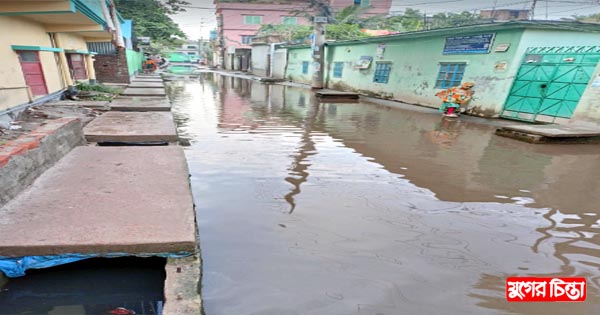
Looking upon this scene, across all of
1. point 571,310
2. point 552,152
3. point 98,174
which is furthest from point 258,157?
point 552,152

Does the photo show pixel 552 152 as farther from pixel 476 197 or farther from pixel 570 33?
pixel 570 33

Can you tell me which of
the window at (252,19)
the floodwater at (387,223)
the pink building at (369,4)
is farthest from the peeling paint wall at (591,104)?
the window at (252,19)

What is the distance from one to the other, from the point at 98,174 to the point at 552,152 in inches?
→ 293

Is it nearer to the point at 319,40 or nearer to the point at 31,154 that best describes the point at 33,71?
the point at 31,154

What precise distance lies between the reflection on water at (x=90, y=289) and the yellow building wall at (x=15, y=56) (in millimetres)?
5703

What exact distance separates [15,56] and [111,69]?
32.0ft

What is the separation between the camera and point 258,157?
5.28 meters

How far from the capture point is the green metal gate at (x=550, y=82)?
820cm

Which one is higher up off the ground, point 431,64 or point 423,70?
point 431,64

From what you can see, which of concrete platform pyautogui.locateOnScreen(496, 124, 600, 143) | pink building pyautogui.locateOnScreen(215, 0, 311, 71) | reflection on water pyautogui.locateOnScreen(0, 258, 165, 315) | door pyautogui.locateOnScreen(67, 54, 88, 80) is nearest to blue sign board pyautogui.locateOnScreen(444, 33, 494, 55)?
concrete platform pyautogui.locateOnScreen(496, 124, 600, 143)

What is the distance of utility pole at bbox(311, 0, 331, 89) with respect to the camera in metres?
18.2

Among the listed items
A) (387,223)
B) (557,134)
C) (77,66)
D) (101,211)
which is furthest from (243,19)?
(101,211)

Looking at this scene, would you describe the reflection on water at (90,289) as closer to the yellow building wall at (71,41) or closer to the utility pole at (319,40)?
the yellow building wall at (71,41)

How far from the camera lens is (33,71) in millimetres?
7691
